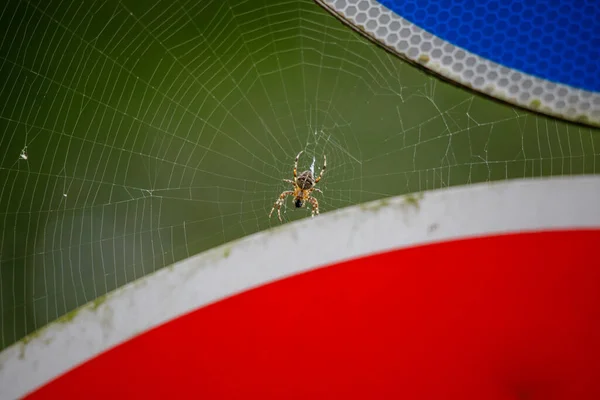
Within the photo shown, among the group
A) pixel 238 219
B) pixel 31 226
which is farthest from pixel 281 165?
pixel 31 226

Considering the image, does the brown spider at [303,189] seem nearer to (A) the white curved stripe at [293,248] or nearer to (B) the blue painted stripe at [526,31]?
(A) the white curved stripe at [293,248]

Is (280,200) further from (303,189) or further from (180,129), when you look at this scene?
(180,129)

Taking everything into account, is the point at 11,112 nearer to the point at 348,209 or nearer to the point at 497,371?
the point at 348,209

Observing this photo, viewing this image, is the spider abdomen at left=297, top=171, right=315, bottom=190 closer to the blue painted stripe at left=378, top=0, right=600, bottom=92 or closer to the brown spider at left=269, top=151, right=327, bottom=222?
the brown spider at left=269, top=151, right=327, bottom=222

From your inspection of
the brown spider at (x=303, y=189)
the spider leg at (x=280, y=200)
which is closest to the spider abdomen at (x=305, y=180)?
the brown spider at (x=303, y=189)

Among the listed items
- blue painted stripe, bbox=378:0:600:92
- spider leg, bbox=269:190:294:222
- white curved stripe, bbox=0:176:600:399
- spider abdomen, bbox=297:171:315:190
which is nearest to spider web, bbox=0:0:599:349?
spider abdomen, bbox=297:171:315:190

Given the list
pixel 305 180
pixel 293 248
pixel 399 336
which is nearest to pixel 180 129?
pixel 305 180
